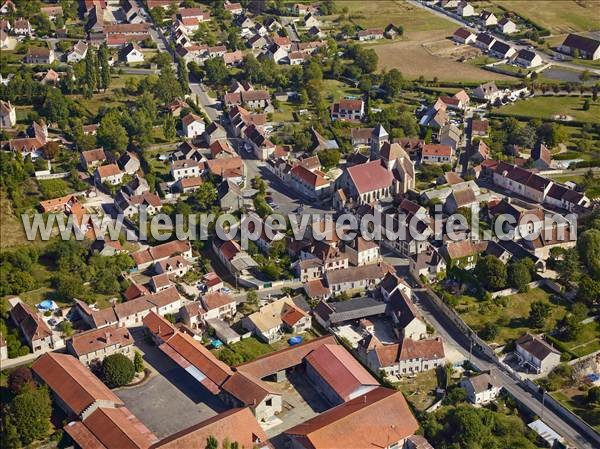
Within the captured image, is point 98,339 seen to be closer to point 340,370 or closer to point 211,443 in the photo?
point 211,443

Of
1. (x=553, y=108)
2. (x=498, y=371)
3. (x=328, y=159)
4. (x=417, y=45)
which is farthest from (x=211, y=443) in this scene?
(x=417, y=45)

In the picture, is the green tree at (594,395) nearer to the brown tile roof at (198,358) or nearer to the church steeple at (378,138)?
the brown tile roof at (198,358)

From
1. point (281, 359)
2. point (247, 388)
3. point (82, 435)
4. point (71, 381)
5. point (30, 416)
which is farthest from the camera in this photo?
point (281, 359)

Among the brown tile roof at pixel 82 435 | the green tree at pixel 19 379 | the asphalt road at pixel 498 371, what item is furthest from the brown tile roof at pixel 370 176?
the brown tile roof at pixel 82 435

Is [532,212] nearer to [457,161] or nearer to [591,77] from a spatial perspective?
[457,161]

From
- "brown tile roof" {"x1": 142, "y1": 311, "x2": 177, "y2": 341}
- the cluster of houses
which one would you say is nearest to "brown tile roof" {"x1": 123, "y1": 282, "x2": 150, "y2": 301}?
"brown tile roof" {"x1": 142, "y1": 311, "x2": 177, "y2": 341}

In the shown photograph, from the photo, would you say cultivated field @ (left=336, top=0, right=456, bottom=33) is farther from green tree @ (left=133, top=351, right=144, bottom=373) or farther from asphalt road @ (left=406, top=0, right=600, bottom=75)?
green tree @ (left=133, top=351, right=144, bottom=373)

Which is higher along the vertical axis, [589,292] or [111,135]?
[589,292]
